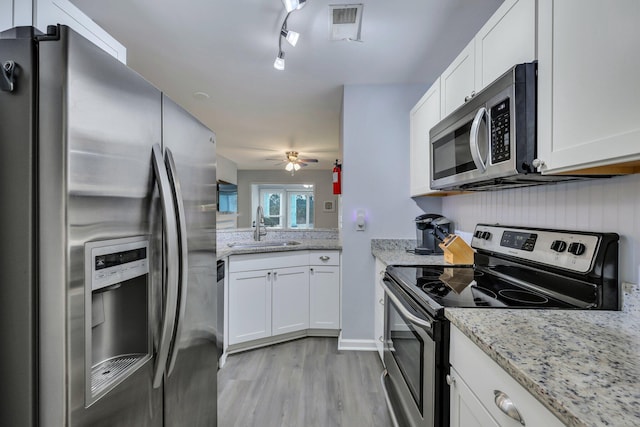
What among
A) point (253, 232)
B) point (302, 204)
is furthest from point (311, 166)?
point (253, 232)

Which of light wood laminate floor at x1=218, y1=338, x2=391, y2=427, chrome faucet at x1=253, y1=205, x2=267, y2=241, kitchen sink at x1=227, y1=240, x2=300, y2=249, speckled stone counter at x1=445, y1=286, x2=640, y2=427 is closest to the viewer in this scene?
speckled stone counter at x1=445, y1=286, x2=640, y2=427

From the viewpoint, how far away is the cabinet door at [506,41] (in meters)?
1.10

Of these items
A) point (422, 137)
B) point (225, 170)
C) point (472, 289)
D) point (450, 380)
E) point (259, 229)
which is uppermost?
point (225, 170)

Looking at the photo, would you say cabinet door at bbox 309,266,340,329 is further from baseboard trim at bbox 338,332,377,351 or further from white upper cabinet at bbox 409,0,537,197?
white upper cabinet at bbox 409,0,537,197

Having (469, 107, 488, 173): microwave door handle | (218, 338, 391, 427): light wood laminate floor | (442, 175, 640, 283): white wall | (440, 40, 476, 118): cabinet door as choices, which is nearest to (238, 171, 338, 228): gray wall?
(218, 338, 391, 427): light wood laminate floor

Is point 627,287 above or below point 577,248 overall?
below

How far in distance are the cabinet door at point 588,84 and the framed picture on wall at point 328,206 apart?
707 centimetres

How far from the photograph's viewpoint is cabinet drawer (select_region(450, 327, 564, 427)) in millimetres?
617

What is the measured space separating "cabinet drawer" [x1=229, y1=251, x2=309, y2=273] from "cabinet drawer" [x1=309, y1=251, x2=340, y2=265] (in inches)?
2.1

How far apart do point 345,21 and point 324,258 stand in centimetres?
191

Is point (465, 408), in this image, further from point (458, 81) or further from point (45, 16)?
point (45, 16)

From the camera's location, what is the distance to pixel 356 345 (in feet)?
8.80

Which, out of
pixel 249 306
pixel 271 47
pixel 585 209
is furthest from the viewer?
pixel 249 306

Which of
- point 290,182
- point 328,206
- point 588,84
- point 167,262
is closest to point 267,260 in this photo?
point 167,262
